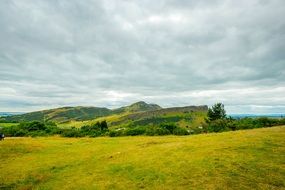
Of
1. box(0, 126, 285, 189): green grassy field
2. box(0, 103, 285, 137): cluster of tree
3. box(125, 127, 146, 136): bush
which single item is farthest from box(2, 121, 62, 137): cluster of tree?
box(0, 126, 285, 189): green grassy field

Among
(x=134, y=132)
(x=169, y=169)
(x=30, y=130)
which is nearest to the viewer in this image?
(x=169, y=169)

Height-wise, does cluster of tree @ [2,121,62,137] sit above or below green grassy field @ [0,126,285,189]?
above

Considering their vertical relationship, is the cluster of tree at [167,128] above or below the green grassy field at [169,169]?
above

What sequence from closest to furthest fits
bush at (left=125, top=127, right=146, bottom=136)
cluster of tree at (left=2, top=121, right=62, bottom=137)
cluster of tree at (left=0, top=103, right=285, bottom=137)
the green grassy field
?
the green grassy field → cluster of tree at (left=0, top=103, right=285, bottom=137) → bush at (left=125, top=127, right=146, bottom=136) → cluster of tree at (left=2, top=121, right=62, bottom=137)

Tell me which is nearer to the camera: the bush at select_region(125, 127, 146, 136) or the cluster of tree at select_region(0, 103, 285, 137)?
the cluster of tree at select_region(0, 103, 285, 137)

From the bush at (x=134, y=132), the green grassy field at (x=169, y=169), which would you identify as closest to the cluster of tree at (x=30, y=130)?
the bush at (x=134, y=132)

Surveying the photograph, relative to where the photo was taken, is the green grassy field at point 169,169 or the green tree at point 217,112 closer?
the green grassy field at point 169,169

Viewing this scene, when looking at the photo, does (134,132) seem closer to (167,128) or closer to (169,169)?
(167,128)

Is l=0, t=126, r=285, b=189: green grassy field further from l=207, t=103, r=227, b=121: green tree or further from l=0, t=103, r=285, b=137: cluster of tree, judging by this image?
l=207, t=103, r=227, b=121: green tree

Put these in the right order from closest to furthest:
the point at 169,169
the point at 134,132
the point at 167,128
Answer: the point at 169,169 < the point at 134,132 < the point at 167,128

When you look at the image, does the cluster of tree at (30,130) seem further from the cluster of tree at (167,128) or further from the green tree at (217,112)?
the green tree at (217,112)

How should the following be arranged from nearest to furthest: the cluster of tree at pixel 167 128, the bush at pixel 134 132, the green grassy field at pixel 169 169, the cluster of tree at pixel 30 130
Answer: the green grassy field at pixel 169 169 < the cluster of tree at pixel 167 128 < the bush at pixel 134 132 < the cluster of tree at pixel 30 130

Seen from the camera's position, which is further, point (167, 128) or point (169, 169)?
point (167, 128)

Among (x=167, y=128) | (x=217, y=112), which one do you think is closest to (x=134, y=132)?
(x=167, y=128)
